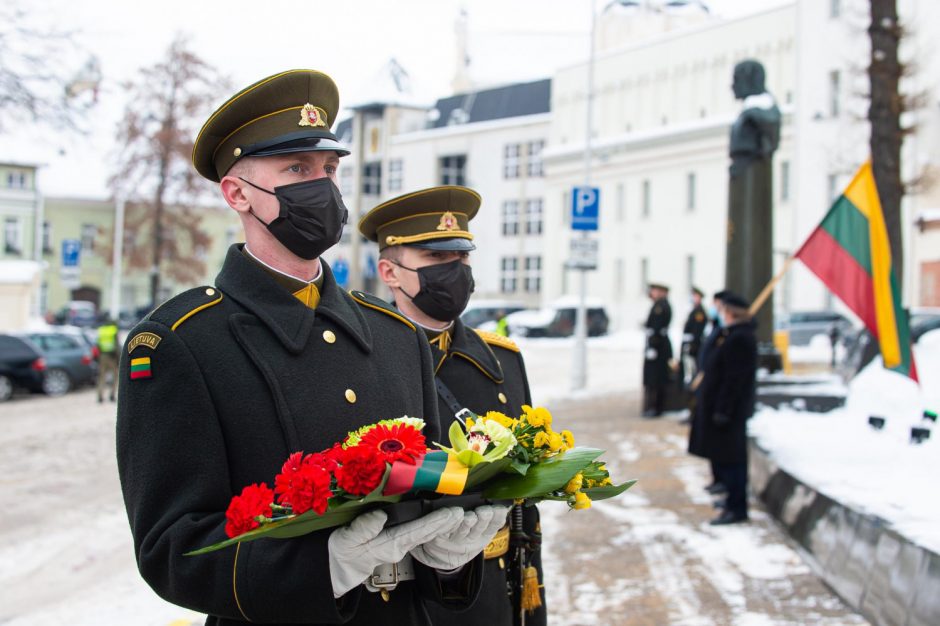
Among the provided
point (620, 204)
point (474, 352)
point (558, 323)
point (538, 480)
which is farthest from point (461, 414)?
point (620, 204)

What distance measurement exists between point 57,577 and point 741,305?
237 inches

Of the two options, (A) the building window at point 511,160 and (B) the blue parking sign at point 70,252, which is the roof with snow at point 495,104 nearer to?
(A) the building window at point 511,160

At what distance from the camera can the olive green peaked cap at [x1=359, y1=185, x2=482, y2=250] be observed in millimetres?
4266

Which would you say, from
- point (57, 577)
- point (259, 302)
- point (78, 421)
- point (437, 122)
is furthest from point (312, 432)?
point (437, 122)

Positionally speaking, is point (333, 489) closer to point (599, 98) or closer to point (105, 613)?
point (105, 613)

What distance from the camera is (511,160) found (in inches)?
2431

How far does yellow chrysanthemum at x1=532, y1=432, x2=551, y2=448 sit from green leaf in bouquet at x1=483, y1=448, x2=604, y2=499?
1.6 inches

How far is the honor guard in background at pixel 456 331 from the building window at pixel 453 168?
60718 millimetres

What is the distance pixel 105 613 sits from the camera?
21.2 feet

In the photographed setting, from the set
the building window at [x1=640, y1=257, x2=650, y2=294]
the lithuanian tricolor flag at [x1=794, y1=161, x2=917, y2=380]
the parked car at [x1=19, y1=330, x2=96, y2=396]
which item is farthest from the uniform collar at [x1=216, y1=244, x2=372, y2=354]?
the building window at [x1=640, y1=257, x2=650, y2=294]

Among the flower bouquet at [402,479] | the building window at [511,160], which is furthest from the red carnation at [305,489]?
the building window at [511,160]

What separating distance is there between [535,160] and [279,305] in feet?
192

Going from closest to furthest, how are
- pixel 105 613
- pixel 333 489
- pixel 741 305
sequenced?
pixel 333 489 < pixel 105 613 < pixel 741 305

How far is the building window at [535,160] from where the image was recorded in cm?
5978
